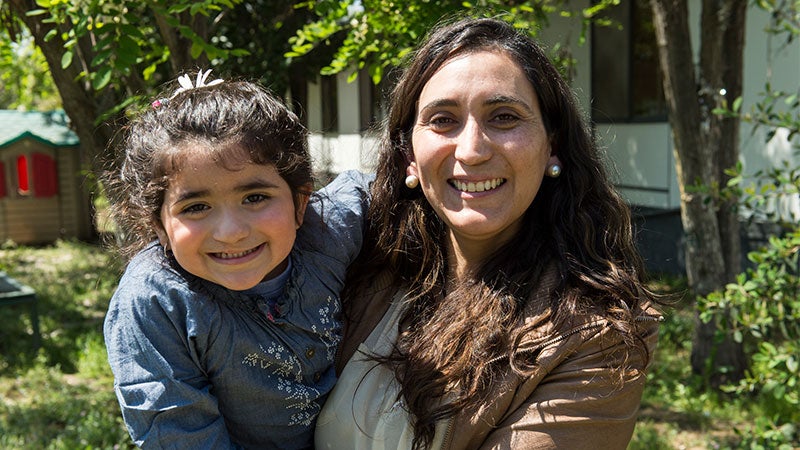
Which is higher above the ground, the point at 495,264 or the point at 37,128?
the point at 495,264

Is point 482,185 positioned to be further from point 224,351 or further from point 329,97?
point 329,97

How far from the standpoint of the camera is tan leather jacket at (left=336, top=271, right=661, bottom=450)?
171cm

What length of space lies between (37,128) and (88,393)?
10.0 meters

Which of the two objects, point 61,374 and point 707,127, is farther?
point 61,374

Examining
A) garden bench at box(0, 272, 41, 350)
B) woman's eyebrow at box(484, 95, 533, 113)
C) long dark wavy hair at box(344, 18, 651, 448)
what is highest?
woman's eyebrow at box(484, 95, 533, 113)

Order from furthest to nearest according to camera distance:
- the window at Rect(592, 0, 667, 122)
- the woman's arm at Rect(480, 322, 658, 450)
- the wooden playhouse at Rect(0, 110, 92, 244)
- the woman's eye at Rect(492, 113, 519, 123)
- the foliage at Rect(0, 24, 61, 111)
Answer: the wooden playhouse at Rect(0, 110, 92, 244) → the window at Rect(592, 0, 667, 122) → the foliage at Rect(0, 24, 61, 111) → the woman's eye at Rect(492, 113, 519, 123) → the woman's arm at Rect(480, 322, 658, 450)

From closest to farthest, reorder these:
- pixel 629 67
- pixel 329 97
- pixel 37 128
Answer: pixel 629 67
pixel 37 128
pixel 329 97

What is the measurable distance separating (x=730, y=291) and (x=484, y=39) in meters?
2.28

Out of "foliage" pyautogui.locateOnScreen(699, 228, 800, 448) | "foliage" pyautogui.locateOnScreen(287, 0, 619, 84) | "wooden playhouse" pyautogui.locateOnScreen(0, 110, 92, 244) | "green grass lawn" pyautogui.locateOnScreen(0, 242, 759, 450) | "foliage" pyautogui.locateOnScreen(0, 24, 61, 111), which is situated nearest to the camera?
"foliage" pyautogui.locateOnScreen(287, 0, 619, 84)

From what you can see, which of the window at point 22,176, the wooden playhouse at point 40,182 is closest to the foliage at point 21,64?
the wooden playhouse at point 40,182

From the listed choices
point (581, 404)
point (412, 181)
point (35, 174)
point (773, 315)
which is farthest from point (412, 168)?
point (35, 174)

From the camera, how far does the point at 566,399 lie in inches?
67.6

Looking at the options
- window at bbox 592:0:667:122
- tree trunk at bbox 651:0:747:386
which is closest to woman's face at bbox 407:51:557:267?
tree trunk at bbox 651:0:747:386

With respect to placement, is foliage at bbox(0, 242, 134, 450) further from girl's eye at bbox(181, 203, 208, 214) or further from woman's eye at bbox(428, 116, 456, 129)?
woman's eye at bbox(428, 116, 456, 129)
